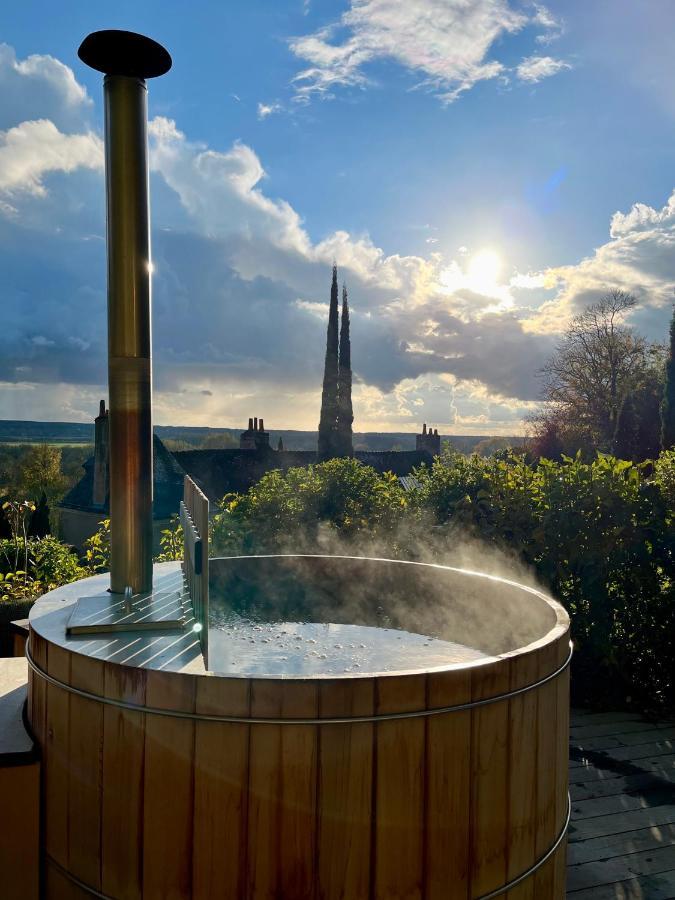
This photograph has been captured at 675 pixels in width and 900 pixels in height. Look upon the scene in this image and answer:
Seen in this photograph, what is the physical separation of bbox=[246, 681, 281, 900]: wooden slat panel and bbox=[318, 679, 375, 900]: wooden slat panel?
0.32 ft

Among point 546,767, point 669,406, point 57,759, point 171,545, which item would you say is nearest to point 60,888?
point 57,759

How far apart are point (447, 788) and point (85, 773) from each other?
906 mm

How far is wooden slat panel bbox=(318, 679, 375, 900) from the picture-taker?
1496mm

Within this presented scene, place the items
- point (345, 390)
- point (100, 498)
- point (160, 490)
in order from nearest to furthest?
point (160, 490), point (100, 498), point (345, 390)

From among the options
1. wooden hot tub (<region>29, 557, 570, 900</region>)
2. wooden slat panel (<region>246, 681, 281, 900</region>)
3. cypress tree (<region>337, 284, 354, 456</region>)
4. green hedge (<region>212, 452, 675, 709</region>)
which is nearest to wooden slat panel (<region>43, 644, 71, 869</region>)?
wooden hot tub (<region>29, 557, 570, 900</region>)

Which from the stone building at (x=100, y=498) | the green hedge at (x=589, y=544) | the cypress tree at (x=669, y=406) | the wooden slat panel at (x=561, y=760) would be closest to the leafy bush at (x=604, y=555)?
the green hedge at (x=589, y=544)

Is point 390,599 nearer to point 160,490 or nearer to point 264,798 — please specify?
point 264,798

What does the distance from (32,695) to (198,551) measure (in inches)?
25.6

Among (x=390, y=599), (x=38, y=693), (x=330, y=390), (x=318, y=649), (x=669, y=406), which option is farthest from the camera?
(x=330, y=390)

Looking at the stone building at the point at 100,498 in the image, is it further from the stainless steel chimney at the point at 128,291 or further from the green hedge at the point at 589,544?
the stainless steel chimney at the point at 128,291

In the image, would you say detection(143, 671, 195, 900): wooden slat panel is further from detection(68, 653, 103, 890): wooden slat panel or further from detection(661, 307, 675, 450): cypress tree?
detection(661, 307, 675, 450): cypress tree

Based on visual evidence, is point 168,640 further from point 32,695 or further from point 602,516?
point 602,516

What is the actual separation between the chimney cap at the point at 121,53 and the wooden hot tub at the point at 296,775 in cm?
206

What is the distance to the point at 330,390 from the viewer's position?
24.9 meters
